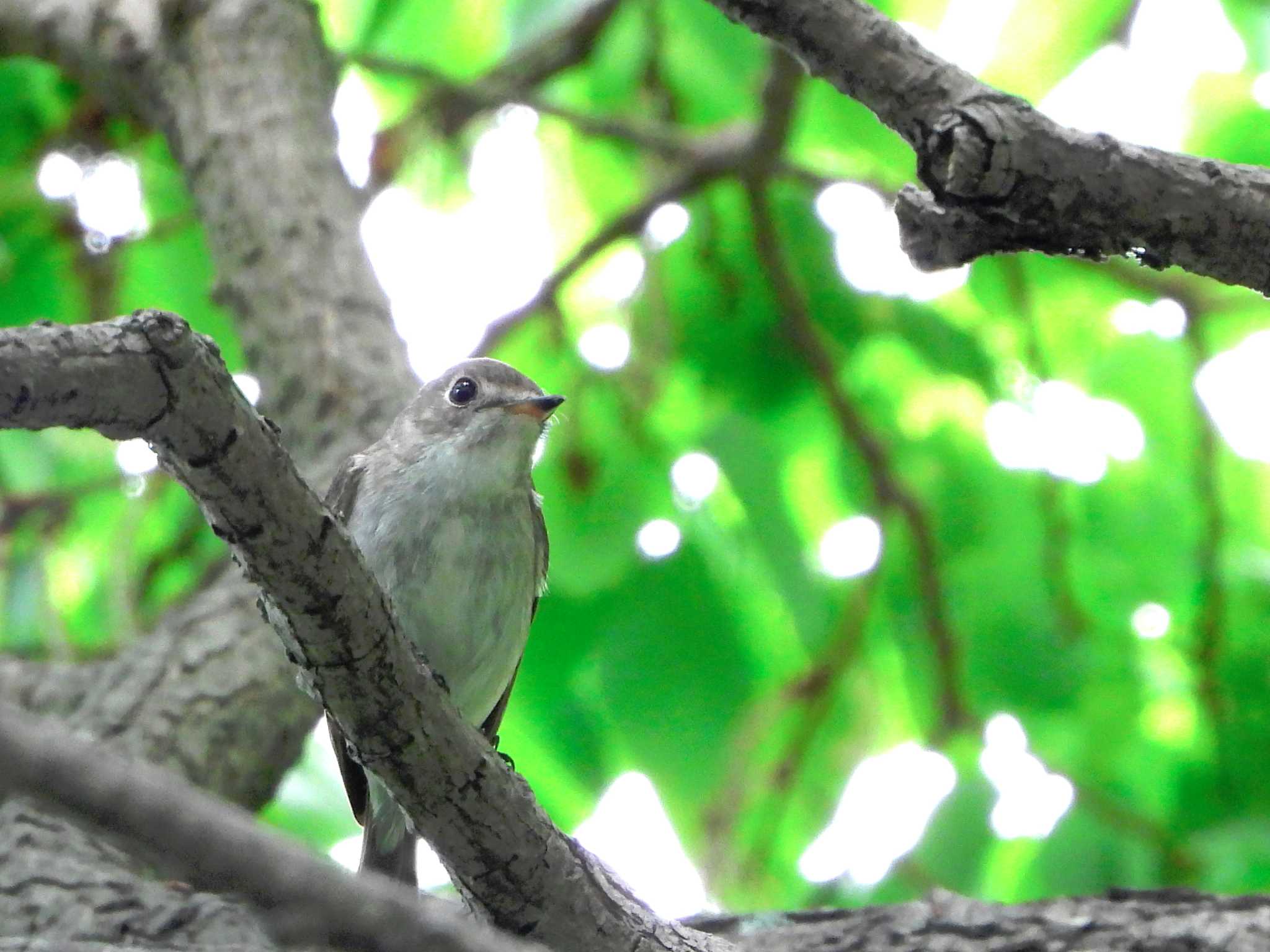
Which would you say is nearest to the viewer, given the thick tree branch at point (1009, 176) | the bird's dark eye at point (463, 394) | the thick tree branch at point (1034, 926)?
the thick tree branch at point (1009, 176)

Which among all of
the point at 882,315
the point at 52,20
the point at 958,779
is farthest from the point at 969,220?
the point at 52,20

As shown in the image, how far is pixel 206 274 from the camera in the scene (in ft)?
20.3

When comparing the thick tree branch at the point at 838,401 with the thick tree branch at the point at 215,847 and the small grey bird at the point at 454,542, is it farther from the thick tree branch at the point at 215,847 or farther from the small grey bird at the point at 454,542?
the thick tree branch at the point at 215,847

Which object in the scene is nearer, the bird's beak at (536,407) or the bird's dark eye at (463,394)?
the bird's beak at (536,407)

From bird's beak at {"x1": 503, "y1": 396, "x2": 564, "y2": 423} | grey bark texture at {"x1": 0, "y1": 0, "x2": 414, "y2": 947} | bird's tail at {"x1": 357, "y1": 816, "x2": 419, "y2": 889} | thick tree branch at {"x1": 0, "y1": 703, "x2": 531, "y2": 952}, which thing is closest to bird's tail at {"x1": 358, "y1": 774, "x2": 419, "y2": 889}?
bird's tail at {"x1": 357, "y1": 816, "x2": 419, "y2": 889}

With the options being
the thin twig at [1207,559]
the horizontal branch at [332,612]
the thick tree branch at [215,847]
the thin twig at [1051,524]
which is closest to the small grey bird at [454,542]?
the horizontal branch at [332,612]

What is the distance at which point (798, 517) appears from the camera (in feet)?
19.3

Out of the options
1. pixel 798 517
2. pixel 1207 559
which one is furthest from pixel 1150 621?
pixel 798 517

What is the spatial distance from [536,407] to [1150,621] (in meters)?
2.56

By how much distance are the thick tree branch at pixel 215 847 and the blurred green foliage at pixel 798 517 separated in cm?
365

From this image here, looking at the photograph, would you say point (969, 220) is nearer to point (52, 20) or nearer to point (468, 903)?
point (468, 903)

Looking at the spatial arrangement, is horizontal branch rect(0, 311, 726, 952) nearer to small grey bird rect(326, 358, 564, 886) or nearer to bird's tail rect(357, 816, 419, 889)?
small grey bird rect(326, 358, 564, 886)

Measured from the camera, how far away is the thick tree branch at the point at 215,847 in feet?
3.32

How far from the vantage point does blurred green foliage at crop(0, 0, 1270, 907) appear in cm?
491
